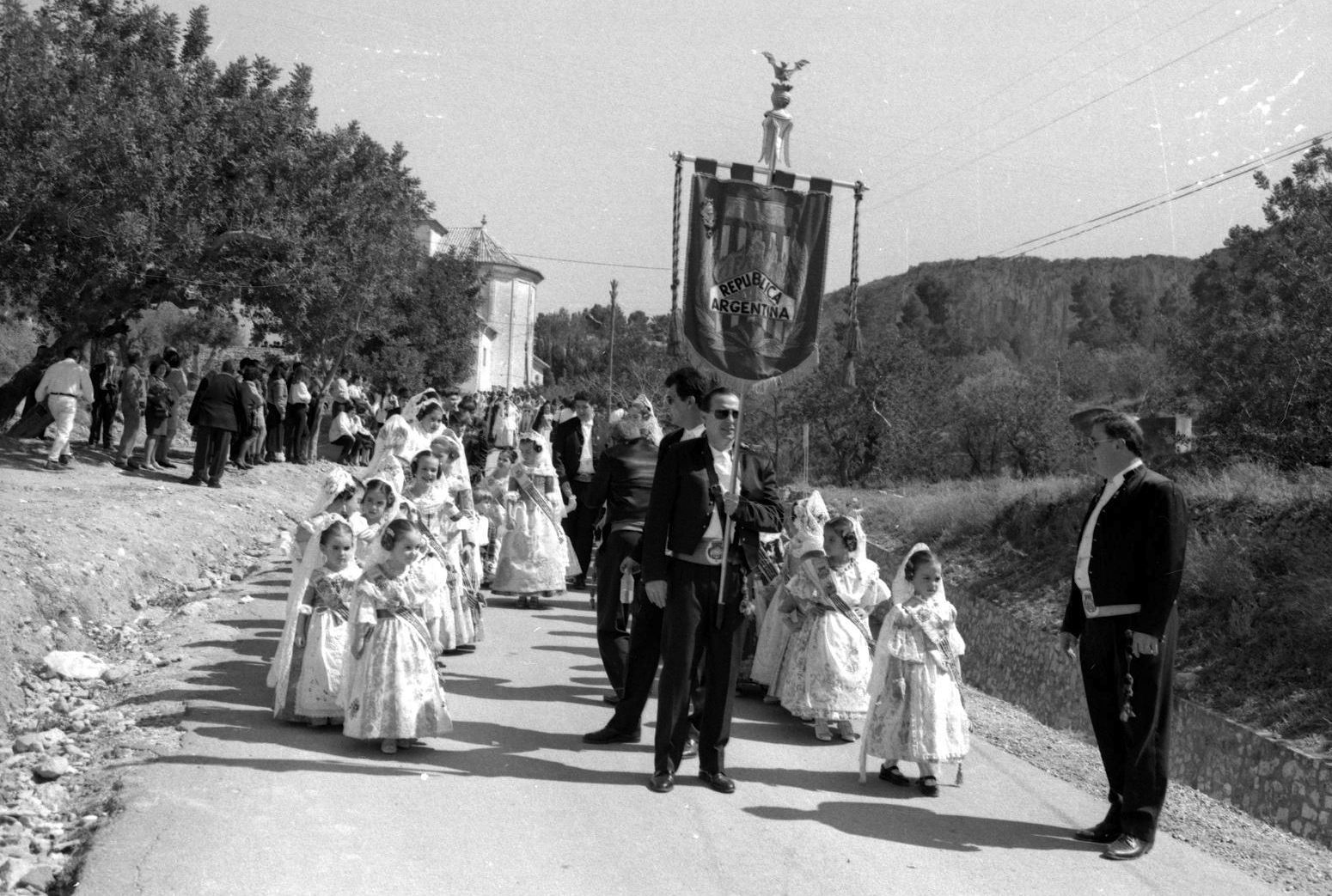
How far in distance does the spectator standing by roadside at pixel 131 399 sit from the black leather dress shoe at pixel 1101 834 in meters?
16.0

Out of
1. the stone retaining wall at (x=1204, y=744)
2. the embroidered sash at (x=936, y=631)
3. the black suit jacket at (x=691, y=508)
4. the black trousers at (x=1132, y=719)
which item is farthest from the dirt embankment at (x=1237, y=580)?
the black suit jacket at (x=691, y=508)

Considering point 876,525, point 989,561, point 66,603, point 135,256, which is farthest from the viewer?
point 876,525

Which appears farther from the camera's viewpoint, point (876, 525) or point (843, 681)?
point (876, 525)

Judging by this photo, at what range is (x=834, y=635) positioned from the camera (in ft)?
27.3

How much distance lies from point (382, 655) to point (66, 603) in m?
4.77

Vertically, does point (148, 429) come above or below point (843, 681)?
above

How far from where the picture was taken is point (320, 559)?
788 cm


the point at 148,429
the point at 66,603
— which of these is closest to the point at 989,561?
the point at 148,429

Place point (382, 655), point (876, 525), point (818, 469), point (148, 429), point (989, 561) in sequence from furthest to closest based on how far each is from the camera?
point (818, 469)
point (876, 525)
point (989, 561)
point (148, 429)
point (382, 655)

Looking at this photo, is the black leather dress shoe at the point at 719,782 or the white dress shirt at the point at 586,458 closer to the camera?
the black leather dress shoe at the point at 719,782

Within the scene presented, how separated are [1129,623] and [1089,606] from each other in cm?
24

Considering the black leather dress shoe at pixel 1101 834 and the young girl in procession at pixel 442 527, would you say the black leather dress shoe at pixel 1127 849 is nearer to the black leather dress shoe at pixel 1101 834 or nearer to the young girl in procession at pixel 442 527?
the black leather dress shoe at pixel 1101 834

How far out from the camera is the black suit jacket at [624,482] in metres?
8.78

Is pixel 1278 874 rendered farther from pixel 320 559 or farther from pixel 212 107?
pixel 212 107
